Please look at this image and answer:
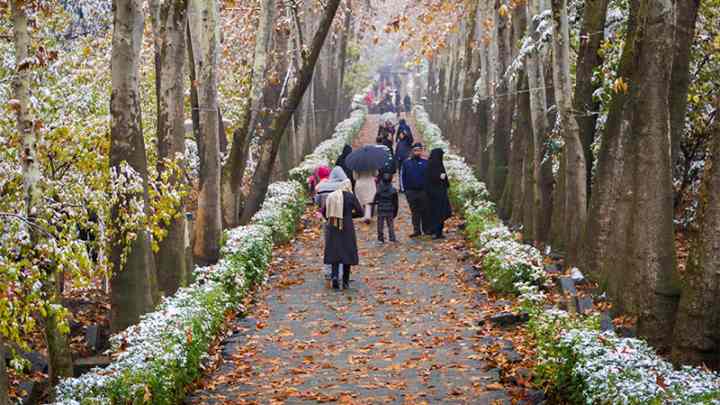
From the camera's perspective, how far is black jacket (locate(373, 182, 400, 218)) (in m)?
20.0

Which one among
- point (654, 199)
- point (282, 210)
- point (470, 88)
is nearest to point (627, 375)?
point (654, 199)

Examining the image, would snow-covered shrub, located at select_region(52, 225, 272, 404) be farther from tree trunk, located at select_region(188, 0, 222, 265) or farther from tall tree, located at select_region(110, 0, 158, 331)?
tree trunk, located at select_region(188, 0, 222, 265)

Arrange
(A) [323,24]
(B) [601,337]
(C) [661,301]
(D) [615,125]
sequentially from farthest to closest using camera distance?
(A) [323,24]
(D) [615,125]
(C) [661,301]
(B) [601,337]

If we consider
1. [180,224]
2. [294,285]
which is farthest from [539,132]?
[180,224]

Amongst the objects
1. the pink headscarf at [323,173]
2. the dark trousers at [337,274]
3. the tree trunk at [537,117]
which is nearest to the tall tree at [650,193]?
the dark trousers at [337,274]

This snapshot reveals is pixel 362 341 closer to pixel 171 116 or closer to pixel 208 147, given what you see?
pixel 171 116

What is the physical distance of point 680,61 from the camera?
11797mm

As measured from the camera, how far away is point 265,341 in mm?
12414

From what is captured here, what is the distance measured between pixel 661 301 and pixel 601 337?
2.03 metres

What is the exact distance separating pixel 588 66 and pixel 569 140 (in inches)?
49.6

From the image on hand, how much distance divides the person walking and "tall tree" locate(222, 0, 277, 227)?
318 cm

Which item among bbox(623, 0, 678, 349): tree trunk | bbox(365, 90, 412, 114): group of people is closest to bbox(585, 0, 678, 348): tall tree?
bbox(623, 0, 678, 349): tree trunk

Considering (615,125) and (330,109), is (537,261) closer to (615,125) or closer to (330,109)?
(615,125)

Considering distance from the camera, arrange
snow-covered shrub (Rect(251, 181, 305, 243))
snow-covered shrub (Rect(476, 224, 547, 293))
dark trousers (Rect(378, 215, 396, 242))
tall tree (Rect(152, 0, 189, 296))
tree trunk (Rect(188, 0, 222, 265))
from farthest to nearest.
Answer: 1. dark trousers (Rect(378, 215, 396, 242))
2. snow-covered shrub (Rect(251, 181, 305, 243))
3. tree trunk (Rect(188, 0, 222, 265))
4. snow-covered shrub (Rect(476, 224, 547, 293))
5. tall tree (Rect(152, 0, 189, 296))
